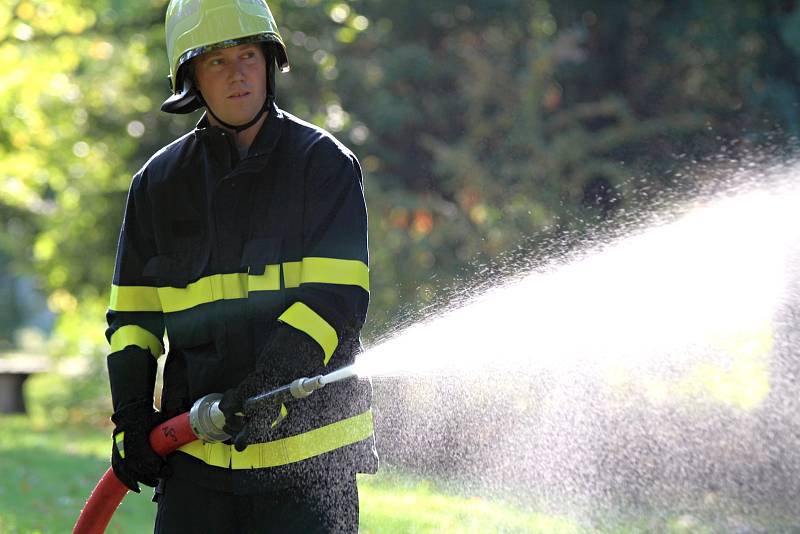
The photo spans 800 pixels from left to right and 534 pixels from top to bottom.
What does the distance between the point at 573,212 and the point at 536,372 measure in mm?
4702

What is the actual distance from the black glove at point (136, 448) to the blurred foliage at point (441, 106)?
6841 millimetres

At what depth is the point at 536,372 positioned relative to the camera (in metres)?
5.63

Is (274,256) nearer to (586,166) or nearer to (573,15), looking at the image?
(586,166)

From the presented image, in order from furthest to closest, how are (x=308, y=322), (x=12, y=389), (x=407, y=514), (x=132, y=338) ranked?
1. (x=12, y=389)
2. (x=407, y=514)
3. (x=132, y=338)
4. (x=308, y=322)

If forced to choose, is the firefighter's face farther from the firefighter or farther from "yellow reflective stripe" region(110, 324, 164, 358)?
"yellow reflective stripe" region(110, 324, 164, 358)

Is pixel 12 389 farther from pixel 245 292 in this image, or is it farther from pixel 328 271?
pixel 328 271

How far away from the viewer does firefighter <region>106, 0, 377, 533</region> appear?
9.33ft

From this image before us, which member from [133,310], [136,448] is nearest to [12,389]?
[133,310]

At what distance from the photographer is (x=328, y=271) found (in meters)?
2.82

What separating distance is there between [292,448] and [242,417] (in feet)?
0.59

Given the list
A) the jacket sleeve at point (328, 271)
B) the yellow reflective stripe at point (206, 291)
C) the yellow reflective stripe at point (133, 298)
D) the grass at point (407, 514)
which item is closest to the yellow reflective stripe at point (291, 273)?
the jacket sleeve at point (328, 271)

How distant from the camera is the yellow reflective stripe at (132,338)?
10.3 feet

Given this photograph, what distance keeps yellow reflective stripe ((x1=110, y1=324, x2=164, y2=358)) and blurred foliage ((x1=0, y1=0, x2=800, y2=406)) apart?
675 cm

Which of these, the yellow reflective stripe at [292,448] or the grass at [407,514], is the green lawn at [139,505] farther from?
the yellow reflective stripe at [292,448]
